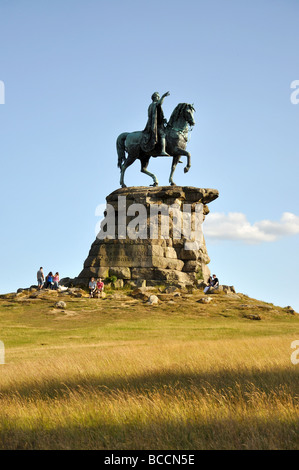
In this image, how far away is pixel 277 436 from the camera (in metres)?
6.40

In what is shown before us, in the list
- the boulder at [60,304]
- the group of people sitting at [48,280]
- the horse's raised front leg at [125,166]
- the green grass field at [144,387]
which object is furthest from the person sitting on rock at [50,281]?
the green grass field at [144,387]

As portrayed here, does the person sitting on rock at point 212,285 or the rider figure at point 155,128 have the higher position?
the rider figure at point 155,128

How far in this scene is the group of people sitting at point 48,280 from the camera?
1253 inches

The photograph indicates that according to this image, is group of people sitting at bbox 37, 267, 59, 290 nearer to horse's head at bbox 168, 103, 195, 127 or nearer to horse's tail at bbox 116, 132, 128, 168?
horse's tail at bbox 116, 132, 128, 168

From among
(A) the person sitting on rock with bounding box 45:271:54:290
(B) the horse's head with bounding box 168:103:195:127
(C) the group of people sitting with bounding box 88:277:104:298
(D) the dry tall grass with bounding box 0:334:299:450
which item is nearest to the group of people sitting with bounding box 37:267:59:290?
(A) the person sitting on rock with bounding box 45:271:54:290

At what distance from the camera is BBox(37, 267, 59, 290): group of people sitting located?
31.8m

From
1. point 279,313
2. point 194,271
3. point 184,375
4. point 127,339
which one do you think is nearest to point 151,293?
point 194,271

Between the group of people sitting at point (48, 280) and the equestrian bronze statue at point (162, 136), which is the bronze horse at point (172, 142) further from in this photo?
the group of people sitting at point (48, 280)

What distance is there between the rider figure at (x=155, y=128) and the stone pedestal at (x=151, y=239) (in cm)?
252

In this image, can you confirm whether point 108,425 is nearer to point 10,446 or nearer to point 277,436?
point 10,446

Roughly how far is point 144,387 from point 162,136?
2393 cm

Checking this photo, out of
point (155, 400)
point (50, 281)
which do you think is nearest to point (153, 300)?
point (50, 281)
